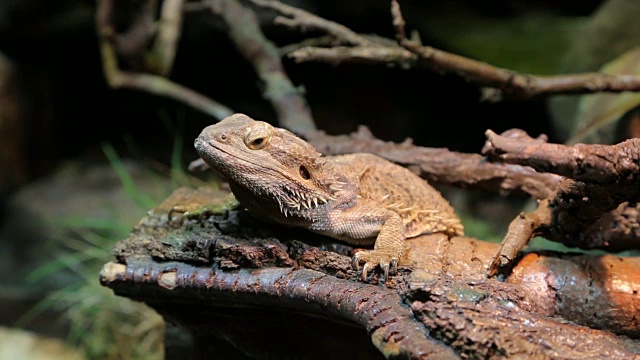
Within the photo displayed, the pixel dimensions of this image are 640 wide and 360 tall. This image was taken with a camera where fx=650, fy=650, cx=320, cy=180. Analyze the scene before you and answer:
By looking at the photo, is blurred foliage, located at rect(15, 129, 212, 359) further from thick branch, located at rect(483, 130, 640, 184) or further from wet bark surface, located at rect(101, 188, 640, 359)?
thick branch, located at rect(483, 130, 640, 184)

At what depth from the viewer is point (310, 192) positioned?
82.0 inches

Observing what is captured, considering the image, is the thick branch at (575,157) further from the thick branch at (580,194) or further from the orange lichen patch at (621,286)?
the orange lichen patch at (621,286)

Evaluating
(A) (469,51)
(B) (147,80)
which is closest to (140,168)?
(B) (147,80)

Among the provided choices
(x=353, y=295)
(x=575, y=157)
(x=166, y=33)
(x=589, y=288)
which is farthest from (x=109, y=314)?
(x=575, y=157)

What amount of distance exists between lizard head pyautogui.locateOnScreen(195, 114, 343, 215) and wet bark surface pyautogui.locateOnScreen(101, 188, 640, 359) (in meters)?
0.15

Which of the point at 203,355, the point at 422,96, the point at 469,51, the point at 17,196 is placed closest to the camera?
the point at 203,355

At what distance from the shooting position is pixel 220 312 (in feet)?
6.91

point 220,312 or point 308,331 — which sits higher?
point 308,331

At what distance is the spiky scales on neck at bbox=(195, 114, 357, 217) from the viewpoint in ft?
6.55

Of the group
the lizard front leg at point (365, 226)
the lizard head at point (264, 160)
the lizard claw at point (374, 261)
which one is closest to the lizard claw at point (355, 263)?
the lizard claw at point (374, 261)

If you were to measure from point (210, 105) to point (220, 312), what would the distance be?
75.9 inches

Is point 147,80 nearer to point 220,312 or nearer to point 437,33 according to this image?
point 437,33

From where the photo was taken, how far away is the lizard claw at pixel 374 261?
1817 millimetres

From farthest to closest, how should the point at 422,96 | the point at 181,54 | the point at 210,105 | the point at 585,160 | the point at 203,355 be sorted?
the point at 181,54, the point at 422,96, the point at 210,105, the point at 203,355, the point at 585,160
